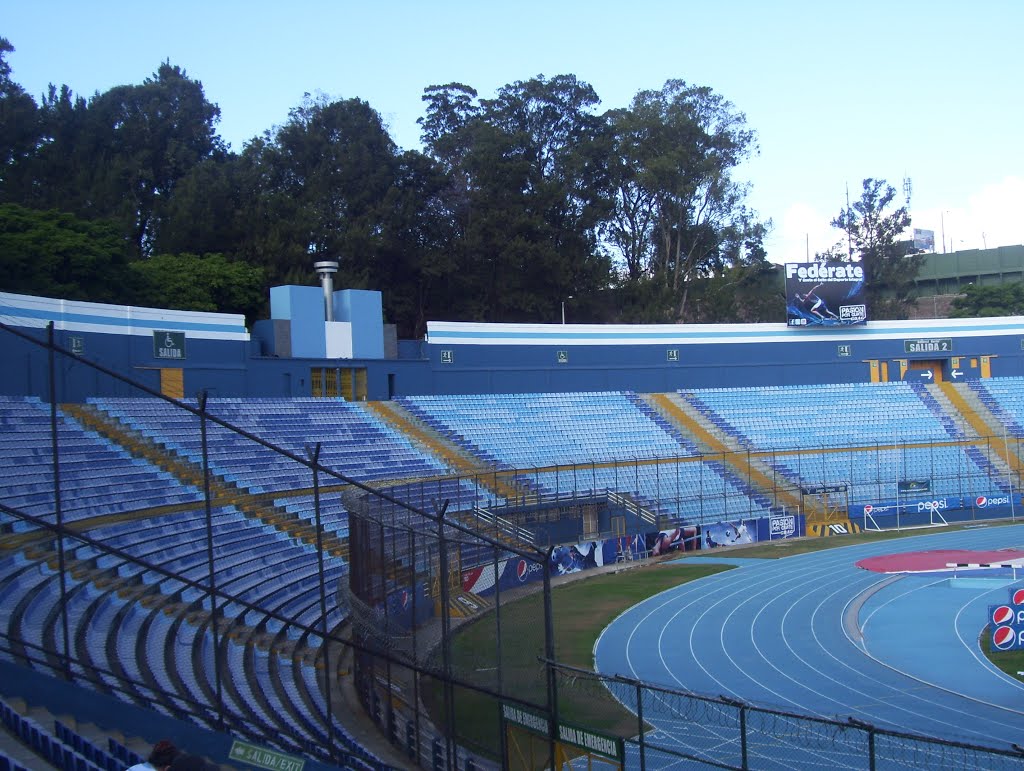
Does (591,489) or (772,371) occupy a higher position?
(772,371)

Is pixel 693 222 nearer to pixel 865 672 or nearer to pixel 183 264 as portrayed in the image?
pixel 183 264

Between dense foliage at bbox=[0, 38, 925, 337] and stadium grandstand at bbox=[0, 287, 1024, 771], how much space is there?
9952 millimetres

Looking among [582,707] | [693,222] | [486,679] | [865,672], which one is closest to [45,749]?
[486,679]

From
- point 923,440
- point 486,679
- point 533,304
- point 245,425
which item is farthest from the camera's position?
point 533,304

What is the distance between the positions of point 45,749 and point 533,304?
4818 centimetres

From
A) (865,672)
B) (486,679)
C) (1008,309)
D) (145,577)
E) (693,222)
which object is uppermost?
(693,222)

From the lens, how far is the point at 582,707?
18.2 meters

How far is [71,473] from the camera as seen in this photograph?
1953 centimetres

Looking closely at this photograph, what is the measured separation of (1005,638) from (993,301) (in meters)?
52.8

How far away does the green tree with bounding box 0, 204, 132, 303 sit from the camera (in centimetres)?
3722

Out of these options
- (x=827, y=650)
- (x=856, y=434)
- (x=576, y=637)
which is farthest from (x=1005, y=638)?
(x=856, y=434)

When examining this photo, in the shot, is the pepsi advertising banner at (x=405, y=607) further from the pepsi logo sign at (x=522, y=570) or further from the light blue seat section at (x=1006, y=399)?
the light blue seat section at (x=1006, y=399)

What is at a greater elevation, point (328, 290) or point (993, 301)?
point (993, 301)

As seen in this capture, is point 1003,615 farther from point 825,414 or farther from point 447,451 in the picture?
point 825,414
